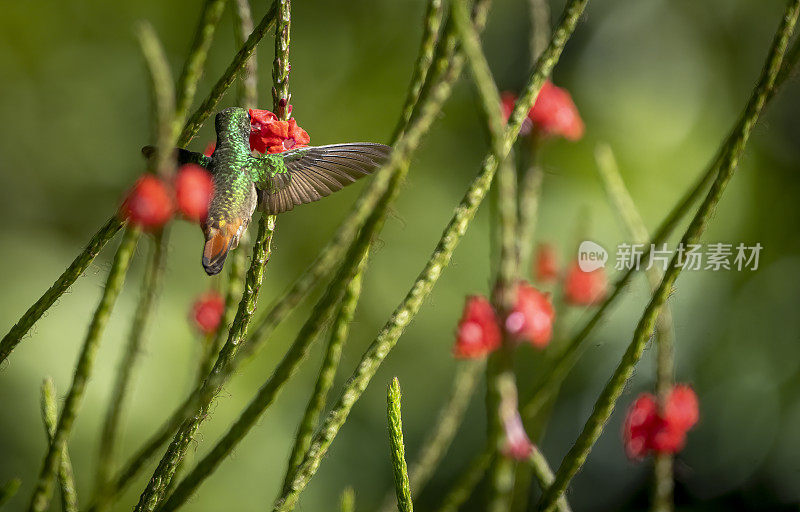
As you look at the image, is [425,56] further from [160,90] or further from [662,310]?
[662,310]

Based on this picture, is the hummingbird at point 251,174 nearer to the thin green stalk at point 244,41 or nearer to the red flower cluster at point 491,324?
the thin green stalk at point 244,41

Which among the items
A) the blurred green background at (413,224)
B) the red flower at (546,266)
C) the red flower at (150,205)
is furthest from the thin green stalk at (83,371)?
the blurred green background at (413,224)

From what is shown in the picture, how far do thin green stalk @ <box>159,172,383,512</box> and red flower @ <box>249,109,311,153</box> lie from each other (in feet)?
0.25

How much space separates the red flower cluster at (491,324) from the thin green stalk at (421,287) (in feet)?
0.81

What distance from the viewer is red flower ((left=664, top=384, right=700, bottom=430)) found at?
2.54 ft

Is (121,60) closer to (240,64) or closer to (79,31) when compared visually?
(79,31)

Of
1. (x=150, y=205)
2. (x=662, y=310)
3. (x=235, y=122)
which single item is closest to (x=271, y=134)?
(x=235, y=122)

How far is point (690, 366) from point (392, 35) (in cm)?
109

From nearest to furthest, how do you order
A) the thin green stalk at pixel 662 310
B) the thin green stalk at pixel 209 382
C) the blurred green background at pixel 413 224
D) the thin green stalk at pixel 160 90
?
the thin green stalk at pixel 160 90, the thin green stalk at pixel 209 382, the thin green stalk at pixel 662 310, the blurred green background at pixel 413 224

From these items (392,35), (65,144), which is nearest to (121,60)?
(65,144)

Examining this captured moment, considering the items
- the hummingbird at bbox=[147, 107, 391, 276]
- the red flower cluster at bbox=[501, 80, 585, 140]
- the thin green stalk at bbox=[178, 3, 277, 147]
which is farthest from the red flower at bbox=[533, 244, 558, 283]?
the thin green stalk at bbox=[178, 3, 277, 147]

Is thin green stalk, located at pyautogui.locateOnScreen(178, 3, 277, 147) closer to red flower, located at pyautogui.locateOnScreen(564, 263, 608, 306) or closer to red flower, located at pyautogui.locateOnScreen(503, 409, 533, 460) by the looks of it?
red flower, located at pyautogui.locateOnScreen(503, 409, 533, 460)

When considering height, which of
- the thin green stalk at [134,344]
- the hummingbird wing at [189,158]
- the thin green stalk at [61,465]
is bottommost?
the thin green stalk at [61,465]

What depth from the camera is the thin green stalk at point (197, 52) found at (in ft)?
1.31
